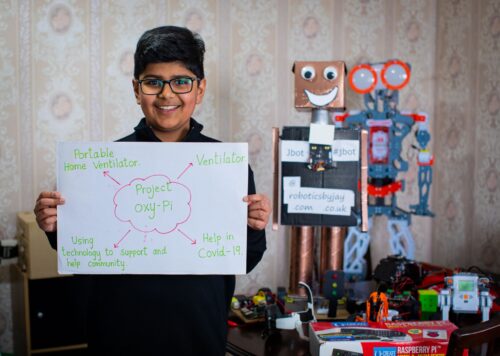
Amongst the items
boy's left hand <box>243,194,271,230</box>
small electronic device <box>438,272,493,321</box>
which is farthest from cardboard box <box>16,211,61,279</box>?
small electronic device <box>438,272,493,321</box>

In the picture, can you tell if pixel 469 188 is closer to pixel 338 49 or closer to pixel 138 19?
pixel 338 49

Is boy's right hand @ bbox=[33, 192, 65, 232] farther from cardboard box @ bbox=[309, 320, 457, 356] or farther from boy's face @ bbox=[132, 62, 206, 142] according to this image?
cardboard box @ bbox=[309, 320, 457, 356]

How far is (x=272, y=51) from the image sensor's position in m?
2.65

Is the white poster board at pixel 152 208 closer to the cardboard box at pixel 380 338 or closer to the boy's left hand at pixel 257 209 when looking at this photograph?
the boy's left hand at pixel 257 209

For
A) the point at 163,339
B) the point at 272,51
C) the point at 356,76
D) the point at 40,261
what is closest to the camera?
the point at 163,339

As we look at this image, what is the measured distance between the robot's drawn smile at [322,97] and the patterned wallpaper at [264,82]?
0.68m

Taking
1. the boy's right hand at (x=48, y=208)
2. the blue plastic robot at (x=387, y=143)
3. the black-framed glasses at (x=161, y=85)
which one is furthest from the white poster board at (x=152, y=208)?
the blue plastic robot at (x=387, y=143)

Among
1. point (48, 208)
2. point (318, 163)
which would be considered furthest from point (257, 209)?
point (318, 163)

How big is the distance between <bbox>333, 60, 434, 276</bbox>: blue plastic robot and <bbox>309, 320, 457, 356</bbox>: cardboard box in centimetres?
87

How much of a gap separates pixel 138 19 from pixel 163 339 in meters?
1.70

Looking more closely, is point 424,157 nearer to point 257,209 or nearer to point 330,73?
point 330,73

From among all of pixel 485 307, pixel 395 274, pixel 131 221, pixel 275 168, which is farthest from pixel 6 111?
pixel 485 307

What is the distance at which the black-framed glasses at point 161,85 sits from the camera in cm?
124

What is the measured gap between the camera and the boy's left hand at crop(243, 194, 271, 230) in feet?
4.00
